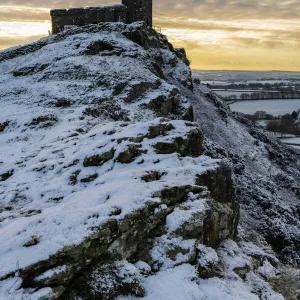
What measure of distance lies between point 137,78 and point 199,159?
17835 millimetres

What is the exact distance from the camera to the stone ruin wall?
50.0 meters

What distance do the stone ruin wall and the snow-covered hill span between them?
20.8m

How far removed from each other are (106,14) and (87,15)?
3195 millimetres

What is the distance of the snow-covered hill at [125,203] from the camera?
9906 millimetres

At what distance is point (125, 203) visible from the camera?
11.8m

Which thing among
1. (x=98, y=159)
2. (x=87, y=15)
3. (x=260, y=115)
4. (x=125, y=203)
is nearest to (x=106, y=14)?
(x=87, y=15)

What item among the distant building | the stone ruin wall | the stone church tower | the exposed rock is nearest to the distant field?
the stone church tower

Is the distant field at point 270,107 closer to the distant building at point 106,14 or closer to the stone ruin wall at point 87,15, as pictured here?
the distant building at point 106,14

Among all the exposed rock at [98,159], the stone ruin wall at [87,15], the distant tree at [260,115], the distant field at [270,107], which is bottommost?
the distant tree at [260,115]

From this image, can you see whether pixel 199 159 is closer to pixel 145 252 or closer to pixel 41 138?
pixel 145 252

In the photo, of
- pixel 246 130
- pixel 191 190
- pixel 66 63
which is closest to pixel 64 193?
pixel 191 190

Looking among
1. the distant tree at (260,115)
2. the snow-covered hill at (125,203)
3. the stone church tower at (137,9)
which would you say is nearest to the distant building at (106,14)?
the stone church tower at (137,9)

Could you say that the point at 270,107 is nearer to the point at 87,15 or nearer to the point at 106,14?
the point at 106,14

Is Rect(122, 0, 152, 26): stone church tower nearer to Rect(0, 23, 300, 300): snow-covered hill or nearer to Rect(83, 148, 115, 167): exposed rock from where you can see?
Rect(0, 23, 300, 300): snow-covered hill
